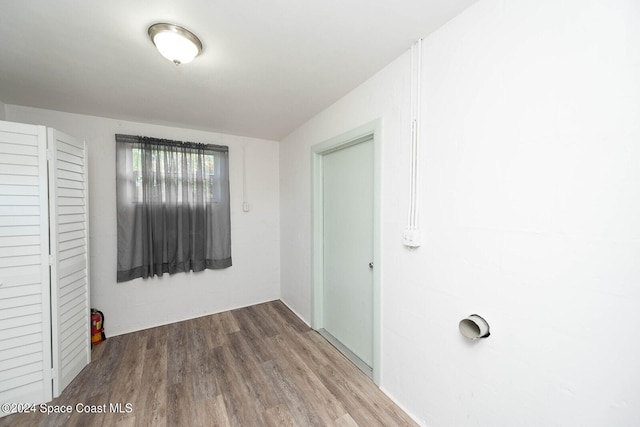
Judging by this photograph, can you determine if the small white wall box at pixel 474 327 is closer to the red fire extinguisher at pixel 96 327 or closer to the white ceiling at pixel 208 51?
the white ceiling at pixel 208 51

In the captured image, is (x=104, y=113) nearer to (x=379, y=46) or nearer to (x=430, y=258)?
(x=379, y=46)

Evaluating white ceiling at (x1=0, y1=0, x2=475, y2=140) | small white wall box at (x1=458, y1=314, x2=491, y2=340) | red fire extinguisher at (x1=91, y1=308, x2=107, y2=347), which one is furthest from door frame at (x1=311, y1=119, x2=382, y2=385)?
red fire extinguisher at (x1=91, y1=308, x2=107, y2=347)

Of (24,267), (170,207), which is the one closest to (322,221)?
(170,207)

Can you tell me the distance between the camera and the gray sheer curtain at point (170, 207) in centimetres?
262

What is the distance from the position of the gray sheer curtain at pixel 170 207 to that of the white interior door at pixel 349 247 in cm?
143

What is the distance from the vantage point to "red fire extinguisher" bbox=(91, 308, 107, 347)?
241cm

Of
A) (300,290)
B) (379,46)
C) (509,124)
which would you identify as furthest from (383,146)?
(300,290)

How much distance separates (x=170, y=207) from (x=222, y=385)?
6.37ft

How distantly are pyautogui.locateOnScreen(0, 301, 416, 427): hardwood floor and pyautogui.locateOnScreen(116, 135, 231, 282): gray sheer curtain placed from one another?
2.68 feet

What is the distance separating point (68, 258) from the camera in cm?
191

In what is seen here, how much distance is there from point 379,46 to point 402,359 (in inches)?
80.3

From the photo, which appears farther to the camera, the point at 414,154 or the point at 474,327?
the point at 414,154

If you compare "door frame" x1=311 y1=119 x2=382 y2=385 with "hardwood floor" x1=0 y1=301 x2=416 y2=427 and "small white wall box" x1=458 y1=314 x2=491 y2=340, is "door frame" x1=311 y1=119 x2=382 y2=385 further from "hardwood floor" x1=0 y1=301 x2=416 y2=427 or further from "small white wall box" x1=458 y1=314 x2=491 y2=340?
"small white wall box" x1=458 y1=314 x2=491 y2=340

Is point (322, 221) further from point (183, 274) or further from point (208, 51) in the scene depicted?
point (183, 274)
